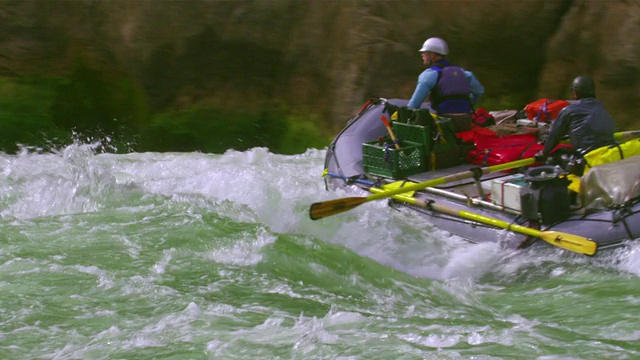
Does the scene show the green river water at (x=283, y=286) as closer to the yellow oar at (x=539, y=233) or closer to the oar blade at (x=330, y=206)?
the yellow oar at (x=539, y=233)

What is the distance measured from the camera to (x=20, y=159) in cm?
1226

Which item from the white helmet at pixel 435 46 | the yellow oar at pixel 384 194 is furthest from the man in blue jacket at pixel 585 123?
the white helmet at pixel 435 46

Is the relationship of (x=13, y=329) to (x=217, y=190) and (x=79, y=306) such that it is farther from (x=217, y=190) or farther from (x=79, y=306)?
(x=217, y=190)

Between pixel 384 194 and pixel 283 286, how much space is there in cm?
112

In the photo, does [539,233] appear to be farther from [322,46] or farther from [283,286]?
[322,46]

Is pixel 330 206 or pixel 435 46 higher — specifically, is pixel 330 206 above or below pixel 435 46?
below

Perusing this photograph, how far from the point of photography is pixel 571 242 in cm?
577

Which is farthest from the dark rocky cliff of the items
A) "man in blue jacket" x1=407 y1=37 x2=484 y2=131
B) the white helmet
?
the white helmet

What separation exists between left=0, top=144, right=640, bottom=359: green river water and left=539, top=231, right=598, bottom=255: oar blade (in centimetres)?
17

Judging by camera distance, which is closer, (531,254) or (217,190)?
(531,254)

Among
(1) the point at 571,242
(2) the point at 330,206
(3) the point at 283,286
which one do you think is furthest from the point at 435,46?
(3) the point at 283,286

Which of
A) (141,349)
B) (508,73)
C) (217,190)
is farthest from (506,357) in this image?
(508,73)

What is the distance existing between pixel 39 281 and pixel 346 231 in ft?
7.81

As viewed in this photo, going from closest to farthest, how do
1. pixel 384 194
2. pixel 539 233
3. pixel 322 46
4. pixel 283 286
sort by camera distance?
pixel 539 233 < pixel 283 286 < pixel 384 194 < pixel 322 46
